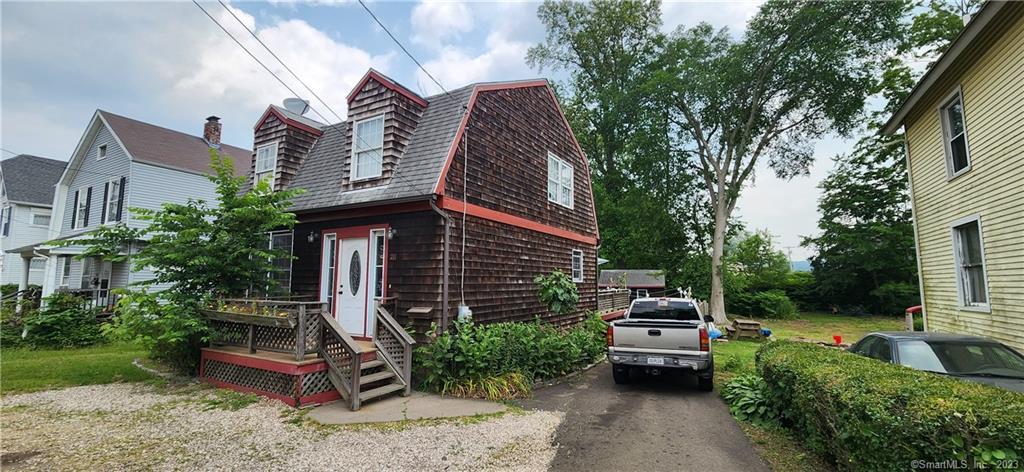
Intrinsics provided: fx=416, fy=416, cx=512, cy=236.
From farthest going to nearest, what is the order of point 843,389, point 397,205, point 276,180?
1. point 276,180
2. point 397,205
3. point 843,389

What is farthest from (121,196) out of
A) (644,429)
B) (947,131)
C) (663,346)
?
(947,131)

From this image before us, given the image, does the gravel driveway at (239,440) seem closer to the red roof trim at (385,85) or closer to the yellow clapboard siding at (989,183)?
the red roof trim at (385,85)

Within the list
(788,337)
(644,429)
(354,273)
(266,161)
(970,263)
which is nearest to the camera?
(644,429)

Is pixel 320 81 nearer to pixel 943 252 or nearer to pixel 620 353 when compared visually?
pixel 620 353

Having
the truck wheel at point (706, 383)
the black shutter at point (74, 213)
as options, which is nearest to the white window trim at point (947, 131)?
the truck wheel at point (706, 383)

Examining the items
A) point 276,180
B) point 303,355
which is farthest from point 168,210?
point 303,355

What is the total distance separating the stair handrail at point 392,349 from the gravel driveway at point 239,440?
164cm

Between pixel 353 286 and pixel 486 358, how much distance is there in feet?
11.5

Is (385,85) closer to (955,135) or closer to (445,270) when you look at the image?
(445,270)

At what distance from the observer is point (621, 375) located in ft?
27.3

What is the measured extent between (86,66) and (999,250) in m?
19.9

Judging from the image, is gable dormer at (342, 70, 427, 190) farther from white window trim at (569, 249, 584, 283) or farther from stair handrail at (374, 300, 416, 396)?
white window trim at (569, 249, 584, 283)

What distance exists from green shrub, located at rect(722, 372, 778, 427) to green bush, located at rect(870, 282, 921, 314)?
25.7m

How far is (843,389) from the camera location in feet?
12.3
